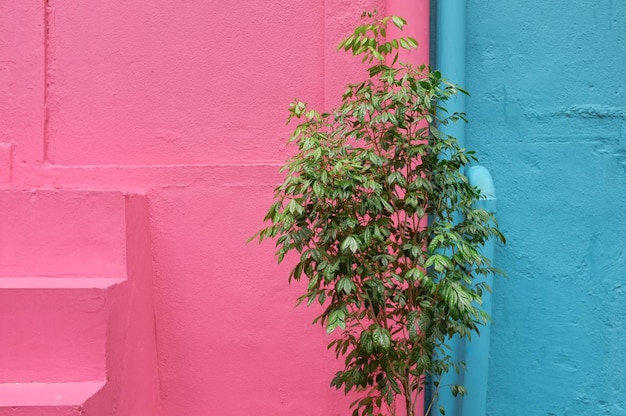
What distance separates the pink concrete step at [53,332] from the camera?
281 centimetres

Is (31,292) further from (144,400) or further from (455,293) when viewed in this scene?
(455,293)

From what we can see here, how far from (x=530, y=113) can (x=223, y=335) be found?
2.09 m

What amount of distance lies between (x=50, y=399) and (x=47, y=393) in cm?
9

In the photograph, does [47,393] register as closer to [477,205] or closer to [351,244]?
[351,244]

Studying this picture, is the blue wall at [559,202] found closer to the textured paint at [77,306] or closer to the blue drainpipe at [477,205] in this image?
the blue drainpipe at [477,205]

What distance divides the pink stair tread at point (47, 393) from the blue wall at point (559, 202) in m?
2.13

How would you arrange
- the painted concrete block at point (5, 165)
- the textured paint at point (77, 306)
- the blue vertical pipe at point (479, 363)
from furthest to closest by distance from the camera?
the painted concrete block at point (5, 165), the blue vertical pipe at point (479, 363), the textured paint at point (77, 306)

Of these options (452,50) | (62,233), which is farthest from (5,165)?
(452,50)

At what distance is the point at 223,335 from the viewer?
3.46 m

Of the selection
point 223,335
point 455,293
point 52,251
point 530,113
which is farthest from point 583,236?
point 52,251

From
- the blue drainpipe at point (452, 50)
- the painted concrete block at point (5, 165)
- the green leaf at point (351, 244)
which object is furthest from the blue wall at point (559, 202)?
the painted concrete block at point (5, 165)

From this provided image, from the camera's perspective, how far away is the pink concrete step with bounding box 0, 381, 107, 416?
100.0 inches

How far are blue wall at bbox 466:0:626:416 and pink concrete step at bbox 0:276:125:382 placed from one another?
82.7 inches

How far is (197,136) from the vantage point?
11.9 feet
